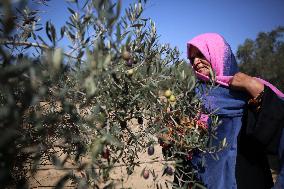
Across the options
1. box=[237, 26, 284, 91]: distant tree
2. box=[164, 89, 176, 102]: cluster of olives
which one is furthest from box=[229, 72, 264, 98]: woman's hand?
box=[237, 26, 284, 91]: distant tree

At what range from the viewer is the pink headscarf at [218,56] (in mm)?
2127

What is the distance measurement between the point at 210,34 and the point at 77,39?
5.21ft

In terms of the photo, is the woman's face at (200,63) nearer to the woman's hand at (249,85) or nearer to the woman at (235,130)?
the woman at (235,130)

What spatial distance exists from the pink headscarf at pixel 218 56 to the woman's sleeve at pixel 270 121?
0.25 metres

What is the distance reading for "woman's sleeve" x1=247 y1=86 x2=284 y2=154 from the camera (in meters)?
1.86

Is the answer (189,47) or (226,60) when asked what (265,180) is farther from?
(189,47)

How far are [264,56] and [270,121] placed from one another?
1813 centimetres

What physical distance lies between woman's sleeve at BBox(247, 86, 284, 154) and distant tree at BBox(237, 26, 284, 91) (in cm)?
1408

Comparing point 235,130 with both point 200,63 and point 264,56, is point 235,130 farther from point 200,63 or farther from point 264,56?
point 264,56

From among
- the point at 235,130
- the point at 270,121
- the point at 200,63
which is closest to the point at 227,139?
the point at 235,130

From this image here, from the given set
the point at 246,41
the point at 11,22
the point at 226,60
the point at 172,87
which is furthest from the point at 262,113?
the point at 246,41

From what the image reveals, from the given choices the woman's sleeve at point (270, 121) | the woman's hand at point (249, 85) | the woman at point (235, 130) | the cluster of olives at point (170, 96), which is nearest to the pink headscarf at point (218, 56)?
the woman at point (235, 130)

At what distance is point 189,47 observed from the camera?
2.46 metres

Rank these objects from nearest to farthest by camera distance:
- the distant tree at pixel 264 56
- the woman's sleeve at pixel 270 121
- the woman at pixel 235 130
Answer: the woman's sleeve at pixel 270 121 < the woman at pixel 235 130 < the distant tree at pixel 264 56
